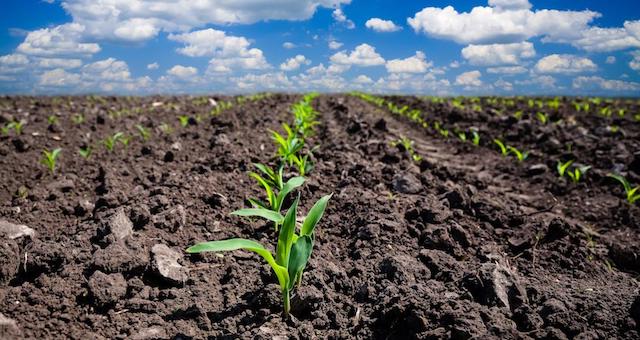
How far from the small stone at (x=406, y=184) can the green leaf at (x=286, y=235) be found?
1954 mm

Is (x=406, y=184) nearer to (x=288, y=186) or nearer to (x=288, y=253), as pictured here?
(x=288, y=186)

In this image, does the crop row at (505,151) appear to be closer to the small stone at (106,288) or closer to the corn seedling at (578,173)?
the corn seedling at (578,173)

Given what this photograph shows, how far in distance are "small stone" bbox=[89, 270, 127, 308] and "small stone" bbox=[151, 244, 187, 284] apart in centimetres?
17

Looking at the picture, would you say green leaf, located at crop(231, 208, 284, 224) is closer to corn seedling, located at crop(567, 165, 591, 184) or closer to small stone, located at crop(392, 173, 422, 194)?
small stone, located at crop(392, 173, 422, 194)

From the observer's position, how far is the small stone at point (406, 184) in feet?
11.5

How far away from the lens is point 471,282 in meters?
1.92

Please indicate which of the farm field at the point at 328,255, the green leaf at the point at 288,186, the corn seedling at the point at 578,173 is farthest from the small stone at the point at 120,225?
the corn seedling at the point at 578,173

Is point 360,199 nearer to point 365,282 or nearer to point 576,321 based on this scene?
point 365,282

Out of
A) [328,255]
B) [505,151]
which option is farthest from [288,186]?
[505,151]

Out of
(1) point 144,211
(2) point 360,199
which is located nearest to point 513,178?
(2) point 360,199

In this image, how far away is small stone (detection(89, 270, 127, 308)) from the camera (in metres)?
1.80

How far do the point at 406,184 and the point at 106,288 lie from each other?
2460 mm

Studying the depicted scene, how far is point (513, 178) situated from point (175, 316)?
4590 mm

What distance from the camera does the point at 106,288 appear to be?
183 centimetres
